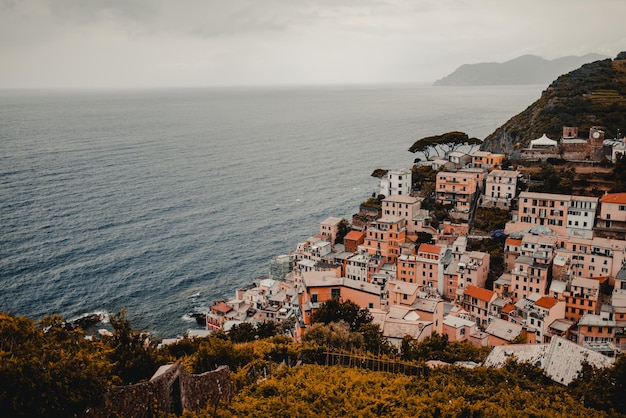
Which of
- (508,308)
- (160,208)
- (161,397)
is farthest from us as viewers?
(160,208)

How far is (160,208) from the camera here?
74188 mm

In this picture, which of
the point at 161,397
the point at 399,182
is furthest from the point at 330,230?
the point at 161,397

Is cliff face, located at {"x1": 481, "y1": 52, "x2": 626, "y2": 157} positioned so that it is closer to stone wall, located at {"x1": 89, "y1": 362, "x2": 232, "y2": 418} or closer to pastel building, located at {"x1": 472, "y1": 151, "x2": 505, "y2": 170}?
pastel building, located at {"x1": 472, "y1": 151, "x2": 505, "y2": 170}

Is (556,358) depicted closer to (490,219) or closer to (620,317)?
(620,317)

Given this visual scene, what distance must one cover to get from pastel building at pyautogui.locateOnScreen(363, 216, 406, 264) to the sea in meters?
13.4

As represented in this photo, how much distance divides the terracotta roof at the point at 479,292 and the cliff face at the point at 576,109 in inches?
1142

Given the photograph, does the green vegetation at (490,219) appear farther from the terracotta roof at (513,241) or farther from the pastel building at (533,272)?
the pastel building at (533,272)

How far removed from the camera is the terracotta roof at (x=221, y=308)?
4500 centimetres

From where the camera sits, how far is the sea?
49.3m

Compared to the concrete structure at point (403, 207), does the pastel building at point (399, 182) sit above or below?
above

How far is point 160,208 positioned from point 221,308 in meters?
33.7

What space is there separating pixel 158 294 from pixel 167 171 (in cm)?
5044

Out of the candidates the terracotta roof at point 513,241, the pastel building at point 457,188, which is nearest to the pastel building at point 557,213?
the terracotta roof at point 513,241

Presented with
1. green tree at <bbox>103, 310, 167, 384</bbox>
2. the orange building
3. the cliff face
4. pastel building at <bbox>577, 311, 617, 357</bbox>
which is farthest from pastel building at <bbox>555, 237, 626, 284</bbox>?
green tree at <bbox>103, 310, 167, 384</bbox>
